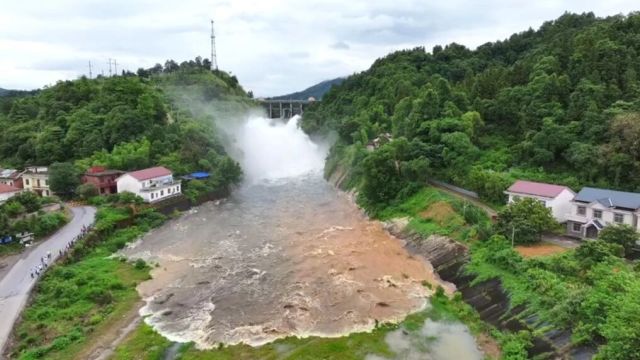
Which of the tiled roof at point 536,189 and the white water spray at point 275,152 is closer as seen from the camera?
the tiled roof at point 536,189

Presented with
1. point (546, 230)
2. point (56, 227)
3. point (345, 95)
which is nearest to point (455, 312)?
point (546, 230)

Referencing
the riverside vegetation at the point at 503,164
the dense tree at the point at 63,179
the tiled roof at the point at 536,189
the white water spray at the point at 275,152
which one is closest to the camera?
the riverside vegetation at the point at 503,164

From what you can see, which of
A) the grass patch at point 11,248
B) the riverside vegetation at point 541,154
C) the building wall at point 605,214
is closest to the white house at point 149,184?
the grass patch at point 11,248

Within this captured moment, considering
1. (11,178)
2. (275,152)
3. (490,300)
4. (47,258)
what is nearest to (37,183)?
(11,178)

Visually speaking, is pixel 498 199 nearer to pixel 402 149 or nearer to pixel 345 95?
pixel 402 149

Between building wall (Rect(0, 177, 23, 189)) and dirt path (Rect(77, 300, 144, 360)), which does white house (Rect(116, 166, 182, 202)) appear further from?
dirt path (Rect(77, 300, 144, 360))

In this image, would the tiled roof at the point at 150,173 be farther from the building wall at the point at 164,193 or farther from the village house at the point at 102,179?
the village house at the point at 102,179

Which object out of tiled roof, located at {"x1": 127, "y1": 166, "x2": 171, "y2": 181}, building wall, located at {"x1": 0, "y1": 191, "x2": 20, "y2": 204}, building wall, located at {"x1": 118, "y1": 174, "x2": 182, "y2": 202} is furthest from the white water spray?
building wall, located at {"x1": 0, "y1": 191, "x2": 20, "y2": 204}
